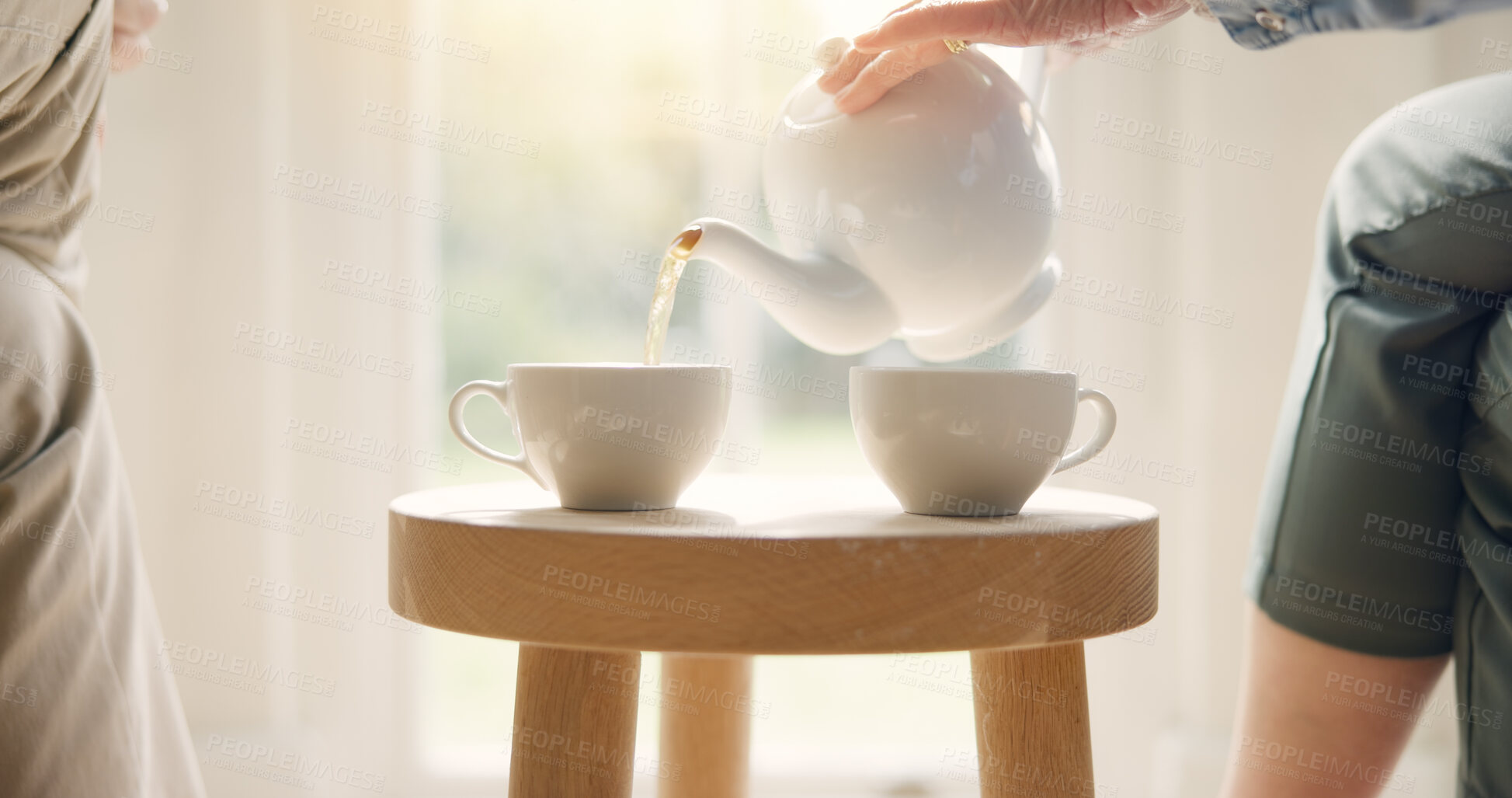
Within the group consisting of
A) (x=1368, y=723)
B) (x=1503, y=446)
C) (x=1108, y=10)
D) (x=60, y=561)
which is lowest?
(x=1368, y=723)

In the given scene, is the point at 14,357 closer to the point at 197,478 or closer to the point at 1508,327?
the point at 197,478

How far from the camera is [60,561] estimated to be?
25.8 inches

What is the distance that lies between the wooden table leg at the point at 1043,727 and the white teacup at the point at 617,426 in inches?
8.9

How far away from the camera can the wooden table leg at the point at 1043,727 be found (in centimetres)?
66

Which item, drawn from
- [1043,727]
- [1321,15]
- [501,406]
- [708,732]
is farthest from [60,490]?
[1321,15]

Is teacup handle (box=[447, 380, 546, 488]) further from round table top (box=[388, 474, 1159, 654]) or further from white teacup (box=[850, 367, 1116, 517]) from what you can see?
white teacup (box=[850, 367, 1116, 517])

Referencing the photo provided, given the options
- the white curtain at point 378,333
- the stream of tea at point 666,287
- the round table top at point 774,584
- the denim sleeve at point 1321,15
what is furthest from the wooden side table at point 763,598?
the white curtain at point 378,333

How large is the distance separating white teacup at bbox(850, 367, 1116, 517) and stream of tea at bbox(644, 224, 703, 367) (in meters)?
0.13

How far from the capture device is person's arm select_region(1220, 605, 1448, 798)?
2.86 feet

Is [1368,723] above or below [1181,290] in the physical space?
below

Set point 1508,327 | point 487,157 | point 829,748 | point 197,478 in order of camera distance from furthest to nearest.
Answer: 1. point 487,157
2. point 829,748
3. point 197,478
4. point 1508,327

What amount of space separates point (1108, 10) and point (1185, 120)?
0.68m

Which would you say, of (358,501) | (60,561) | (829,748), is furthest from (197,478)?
(829,748)

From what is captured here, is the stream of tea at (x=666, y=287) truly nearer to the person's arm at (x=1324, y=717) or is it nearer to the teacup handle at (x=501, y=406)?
the teacup handle at (x=501, y=406)
